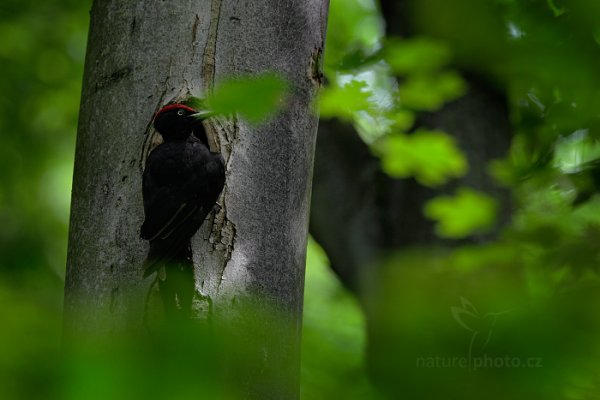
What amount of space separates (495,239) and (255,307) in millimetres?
2287

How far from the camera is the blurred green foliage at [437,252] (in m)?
0.71

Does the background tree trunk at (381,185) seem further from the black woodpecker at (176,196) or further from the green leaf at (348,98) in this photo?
the black woodpecker at (176,196)

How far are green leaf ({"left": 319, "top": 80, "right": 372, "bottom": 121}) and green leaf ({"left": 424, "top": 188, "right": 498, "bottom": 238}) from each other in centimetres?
61

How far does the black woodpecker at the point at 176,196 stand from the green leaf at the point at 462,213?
6.77ft

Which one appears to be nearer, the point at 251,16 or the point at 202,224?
the point at 202,224

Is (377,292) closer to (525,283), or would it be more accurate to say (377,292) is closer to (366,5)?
(525,283)

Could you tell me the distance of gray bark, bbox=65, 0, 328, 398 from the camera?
145cm

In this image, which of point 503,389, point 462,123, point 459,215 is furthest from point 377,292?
point 503,389

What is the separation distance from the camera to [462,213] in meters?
3.40

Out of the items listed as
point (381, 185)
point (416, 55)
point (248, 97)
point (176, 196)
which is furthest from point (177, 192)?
point (381, 185)

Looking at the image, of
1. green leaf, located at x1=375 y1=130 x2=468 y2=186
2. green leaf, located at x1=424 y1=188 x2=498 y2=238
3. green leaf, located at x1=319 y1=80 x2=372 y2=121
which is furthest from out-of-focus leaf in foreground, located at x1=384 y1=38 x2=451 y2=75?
green leaf, located at x1=424 y1=188 x2=498 y2=238

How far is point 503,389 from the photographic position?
2.63 feet

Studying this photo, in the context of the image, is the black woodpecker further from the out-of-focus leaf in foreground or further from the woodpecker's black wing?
the out-of-focus leaf in foreground

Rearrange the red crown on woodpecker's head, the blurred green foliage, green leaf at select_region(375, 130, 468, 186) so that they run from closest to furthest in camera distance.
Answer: the blurred green foliage → the red crown on woodpecker's head → green leaf at select_region(375, 130, 468, 186)
